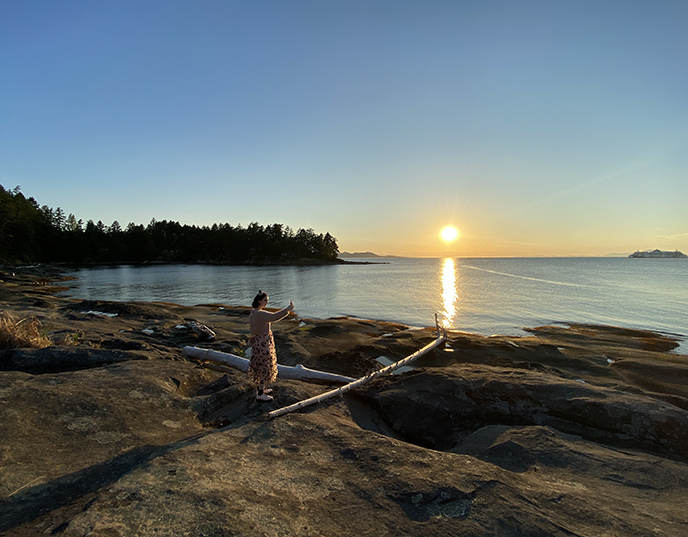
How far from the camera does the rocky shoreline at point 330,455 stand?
296cm

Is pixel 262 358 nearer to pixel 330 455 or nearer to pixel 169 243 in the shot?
pixel 330 455

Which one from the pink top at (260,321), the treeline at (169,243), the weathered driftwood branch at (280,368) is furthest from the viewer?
the treeline at (169,243)

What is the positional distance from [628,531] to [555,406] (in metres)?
3.30

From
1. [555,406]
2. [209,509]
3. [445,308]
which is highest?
[209,509]

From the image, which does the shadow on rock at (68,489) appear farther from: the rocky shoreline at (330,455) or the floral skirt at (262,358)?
the floral skirt at (262,358)

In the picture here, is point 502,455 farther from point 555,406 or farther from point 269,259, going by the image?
point 269,259

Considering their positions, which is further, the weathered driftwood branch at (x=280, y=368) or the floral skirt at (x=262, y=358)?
the weathered driftwood branch at (x=280, y=368)

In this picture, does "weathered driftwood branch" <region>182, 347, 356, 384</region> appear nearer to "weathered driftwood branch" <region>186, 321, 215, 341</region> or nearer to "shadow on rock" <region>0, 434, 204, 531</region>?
"weathered driftwood branch" <region>186, 321, 215, 341</region>

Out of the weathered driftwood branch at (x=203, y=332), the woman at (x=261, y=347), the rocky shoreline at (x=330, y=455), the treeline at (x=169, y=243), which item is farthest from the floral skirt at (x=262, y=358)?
the treeline at (x=169, y=243)

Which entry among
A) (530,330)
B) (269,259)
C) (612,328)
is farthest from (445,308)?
(269,259)

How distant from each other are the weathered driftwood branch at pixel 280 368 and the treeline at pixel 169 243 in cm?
12199

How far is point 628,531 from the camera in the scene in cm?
294

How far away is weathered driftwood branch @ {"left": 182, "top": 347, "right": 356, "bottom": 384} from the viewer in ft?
29.0

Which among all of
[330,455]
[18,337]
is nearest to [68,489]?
[330,455]
